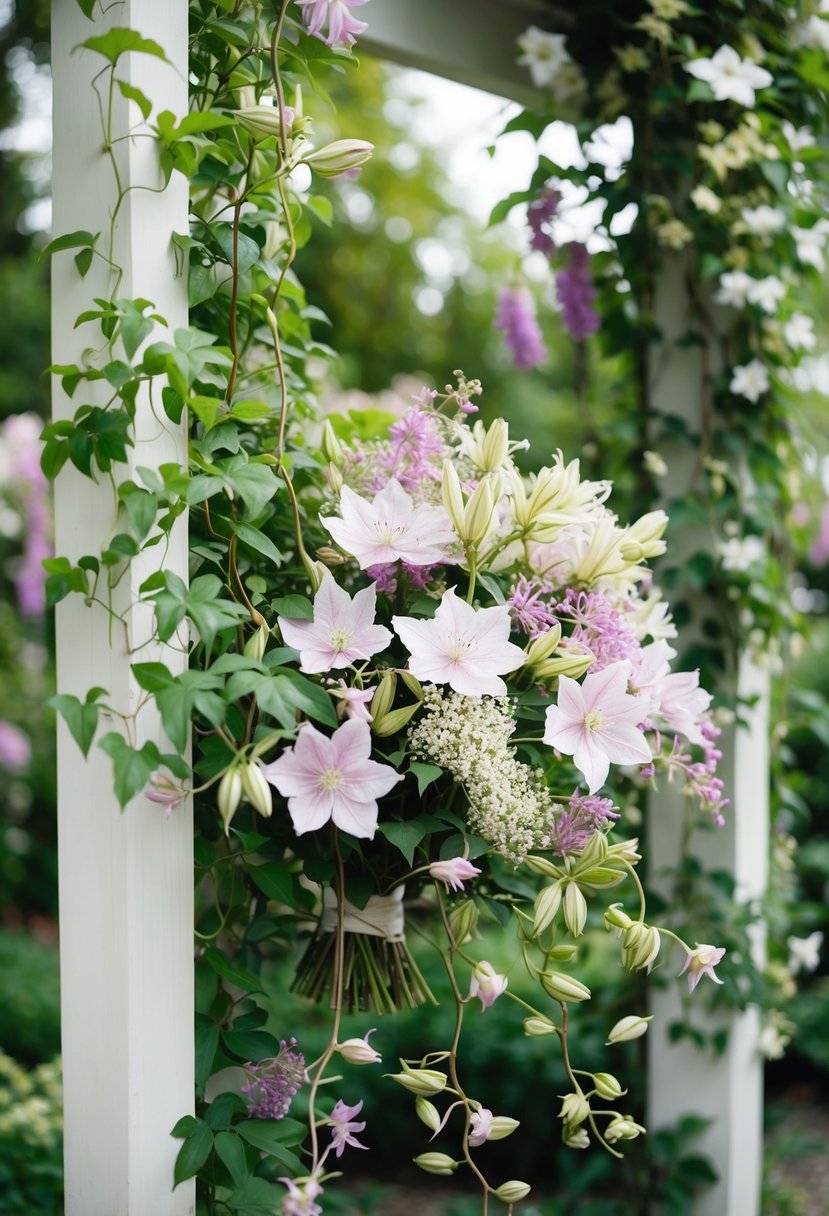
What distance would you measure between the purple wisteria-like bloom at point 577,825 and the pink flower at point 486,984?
0.15 metres

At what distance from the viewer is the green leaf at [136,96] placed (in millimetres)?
989

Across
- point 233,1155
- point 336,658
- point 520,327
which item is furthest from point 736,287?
point 233,1155

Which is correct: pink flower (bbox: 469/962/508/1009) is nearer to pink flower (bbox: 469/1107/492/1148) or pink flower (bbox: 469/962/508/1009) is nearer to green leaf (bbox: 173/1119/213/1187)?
pink flower (bbox: 469/1107/492/1148)

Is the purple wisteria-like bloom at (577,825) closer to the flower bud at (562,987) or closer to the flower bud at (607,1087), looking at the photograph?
the flower bud at (562,987)

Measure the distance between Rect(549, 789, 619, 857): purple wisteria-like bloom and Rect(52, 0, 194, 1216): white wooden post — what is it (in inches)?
15.4

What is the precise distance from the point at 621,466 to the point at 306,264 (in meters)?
4.92

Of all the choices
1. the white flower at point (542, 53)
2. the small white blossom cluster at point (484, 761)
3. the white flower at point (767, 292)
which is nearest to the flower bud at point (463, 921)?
the small white blossom cluster at point (484, 761)

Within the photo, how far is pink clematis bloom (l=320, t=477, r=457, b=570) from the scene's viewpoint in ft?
3.55

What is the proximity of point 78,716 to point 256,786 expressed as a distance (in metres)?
0.18

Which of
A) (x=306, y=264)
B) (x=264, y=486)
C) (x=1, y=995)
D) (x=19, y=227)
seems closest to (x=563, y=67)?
(x=264, y=486)

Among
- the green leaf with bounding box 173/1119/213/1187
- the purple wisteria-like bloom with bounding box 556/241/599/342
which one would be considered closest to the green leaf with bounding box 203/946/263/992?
the green leaf with bounding box 173/1119/213/1187

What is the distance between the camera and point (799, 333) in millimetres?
1880

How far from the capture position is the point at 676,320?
6.27 feet

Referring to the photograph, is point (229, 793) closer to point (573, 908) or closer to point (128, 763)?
point (128, 763)
